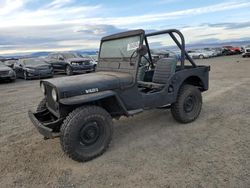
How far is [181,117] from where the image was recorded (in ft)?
17.4

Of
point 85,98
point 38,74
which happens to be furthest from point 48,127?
point 38,74

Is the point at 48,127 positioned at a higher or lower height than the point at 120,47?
lower

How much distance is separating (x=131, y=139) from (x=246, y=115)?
2.68 meters

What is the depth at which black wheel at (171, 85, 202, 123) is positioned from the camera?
17.2 ft

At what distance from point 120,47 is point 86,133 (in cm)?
174

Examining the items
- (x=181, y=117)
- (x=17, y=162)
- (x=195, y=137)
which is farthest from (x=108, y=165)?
(x=181, y=117)

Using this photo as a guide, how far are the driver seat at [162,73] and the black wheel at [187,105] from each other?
1.29 ft

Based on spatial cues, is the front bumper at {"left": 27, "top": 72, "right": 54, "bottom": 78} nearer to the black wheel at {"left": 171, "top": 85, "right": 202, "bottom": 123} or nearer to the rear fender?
the black wheel at {"left": 171, "top": 85, "right": 202, "bottom": 123}

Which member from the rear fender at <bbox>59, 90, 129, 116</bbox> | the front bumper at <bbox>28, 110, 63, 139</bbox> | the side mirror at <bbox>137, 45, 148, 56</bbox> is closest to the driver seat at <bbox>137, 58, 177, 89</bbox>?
the side mirror at <bbox>137, 45, 148, 56</bbox>

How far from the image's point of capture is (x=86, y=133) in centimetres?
396

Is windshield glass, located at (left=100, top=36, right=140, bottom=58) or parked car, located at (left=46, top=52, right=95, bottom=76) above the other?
A: windshield glass, located at (left=100, top=36, right=140, bottom=58)

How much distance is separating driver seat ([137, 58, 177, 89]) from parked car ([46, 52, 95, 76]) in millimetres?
11445

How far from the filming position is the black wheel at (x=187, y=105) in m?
5.25

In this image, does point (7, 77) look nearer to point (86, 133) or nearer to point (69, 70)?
point (69, 70)
